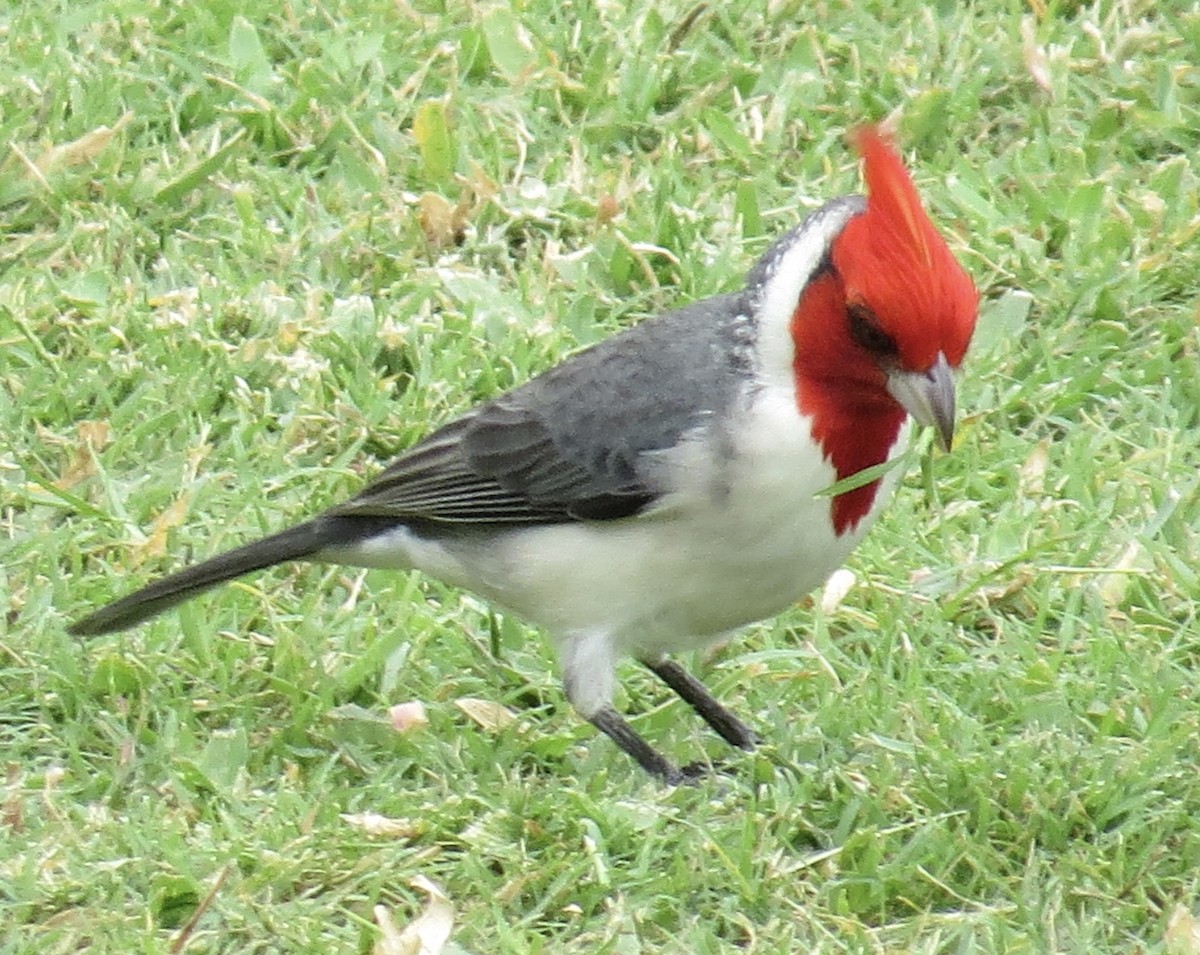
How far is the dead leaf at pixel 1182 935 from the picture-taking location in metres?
4.27

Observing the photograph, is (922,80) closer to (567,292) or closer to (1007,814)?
(567,292)

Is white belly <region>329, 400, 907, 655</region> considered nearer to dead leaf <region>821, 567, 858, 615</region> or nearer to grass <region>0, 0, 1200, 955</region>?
grass <region>0, 0, 1200, 955</region>

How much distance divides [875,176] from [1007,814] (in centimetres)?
127

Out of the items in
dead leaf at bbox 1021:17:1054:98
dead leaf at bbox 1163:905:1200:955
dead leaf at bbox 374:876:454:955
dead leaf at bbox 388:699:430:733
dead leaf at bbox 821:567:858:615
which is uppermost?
dead leaf at bbox 1021:17:1054:98

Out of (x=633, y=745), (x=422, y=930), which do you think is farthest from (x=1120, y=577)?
(x=422, y=930)

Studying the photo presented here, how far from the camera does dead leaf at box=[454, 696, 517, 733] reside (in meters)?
5.05

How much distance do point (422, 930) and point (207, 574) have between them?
106 centimetres

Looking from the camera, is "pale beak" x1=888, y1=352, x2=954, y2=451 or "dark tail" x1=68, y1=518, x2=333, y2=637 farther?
"dark tail" x1=68, y1=518, x2=333, y2=637

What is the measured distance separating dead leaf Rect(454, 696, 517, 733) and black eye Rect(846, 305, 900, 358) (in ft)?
3.99

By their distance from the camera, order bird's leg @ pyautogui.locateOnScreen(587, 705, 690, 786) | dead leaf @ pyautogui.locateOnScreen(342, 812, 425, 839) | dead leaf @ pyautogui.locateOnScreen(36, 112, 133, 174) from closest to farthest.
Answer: dead leaf @ pyautogui.locateOnScreen(342, 812, 425, 839) < bird's leg @ pyautogui.locateOnScreen(587, 705, 690, 786) < dead leaf @ pyautogui.locateOnScreen(36, 112, 133, 174)

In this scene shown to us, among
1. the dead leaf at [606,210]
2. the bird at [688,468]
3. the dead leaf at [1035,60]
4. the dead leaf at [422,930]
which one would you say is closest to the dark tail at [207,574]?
the bird at [688,468]

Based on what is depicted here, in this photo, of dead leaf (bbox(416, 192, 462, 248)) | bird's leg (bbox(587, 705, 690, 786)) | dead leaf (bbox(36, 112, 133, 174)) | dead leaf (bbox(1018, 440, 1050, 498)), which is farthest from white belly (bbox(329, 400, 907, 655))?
dead leaf (bbox(36, 112, 133, 174))

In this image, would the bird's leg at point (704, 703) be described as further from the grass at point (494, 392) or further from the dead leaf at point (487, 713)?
the dead leaf at point (487, 713)

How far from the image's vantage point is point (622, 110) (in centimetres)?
712
